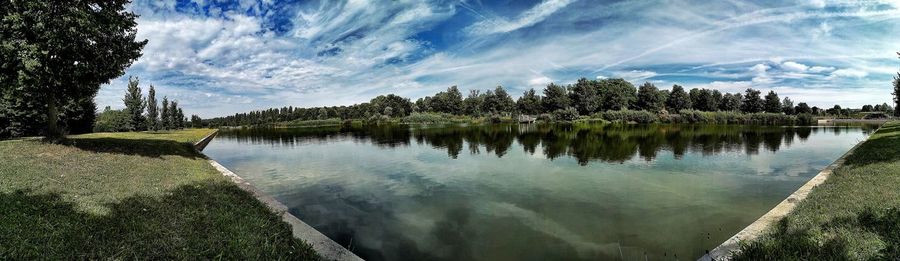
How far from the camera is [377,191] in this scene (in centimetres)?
1501

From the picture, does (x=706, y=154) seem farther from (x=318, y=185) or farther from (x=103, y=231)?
(x=103, y=231)

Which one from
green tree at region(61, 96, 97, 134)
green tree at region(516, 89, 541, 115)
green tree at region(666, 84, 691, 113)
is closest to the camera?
green tree at region(61, 96, 97, 134)

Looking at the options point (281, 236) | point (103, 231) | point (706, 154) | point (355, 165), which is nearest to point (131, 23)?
point (355, 165)

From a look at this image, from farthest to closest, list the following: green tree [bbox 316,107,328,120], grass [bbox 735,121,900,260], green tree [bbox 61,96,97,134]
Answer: green tree [bbox 316,107,328,120], green tree [bbox 61,96,97,134], grass [bbox 735,121,900,260]

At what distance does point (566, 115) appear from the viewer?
99.6 metres

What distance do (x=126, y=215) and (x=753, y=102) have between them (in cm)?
12885

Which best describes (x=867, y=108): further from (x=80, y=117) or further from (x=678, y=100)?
(x=80, y=117)

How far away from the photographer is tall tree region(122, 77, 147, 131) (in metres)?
51.9

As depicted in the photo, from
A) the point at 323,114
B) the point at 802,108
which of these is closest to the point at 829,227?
the point at 802,108

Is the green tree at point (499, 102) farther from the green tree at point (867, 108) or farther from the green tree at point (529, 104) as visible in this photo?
the green tree at point (867, 108)

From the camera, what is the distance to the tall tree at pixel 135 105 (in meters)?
51.9

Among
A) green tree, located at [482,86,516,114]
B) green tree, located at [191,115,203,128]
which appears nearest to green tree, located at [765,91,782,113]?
green tree, located at [482,86,516,114]

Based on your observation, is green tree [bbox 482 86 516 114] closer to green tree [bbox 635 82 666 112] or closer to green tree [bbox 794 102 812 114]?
green tree [bbox 635 82 666 112]

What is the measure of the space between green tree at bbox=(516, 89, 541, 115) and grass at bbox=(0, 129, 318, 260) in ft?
374
